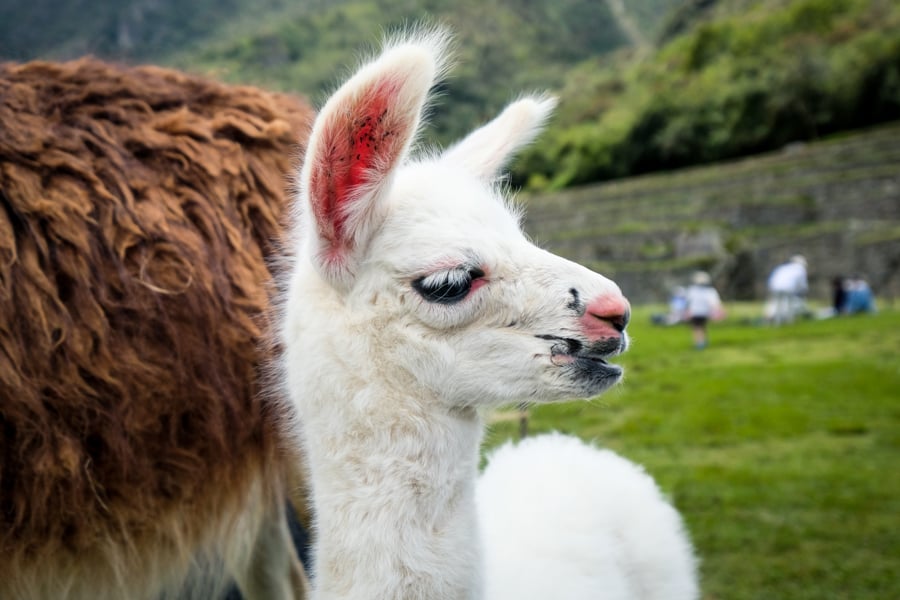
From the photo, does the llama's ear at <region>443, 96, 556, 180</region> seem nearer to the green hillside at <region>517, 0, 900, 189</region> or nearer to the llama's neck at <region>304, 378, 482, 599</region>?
the llama's neck at <region>304, 378, 482, 599</region>

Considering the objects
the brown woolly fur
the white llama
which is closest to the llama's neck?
the white llama

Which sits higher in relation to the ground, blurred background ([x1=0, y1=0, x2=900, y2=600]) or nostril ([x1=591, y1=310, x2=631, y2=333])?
blurred background ([x1=0, y1=0, x2=900, y2=600])

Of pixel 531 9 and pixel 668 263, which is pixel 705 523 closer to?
pixel 668 263

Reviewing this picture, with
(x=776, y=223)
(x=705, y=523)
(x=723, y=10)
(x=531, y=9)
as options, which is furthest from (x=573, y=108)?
(x=531, y=9)

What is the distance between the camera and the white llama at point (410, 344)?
1431mm

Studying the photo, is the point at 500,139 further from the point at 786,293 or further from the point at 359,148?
the point at 786,293

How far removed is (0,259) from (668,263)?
1637 centimetres

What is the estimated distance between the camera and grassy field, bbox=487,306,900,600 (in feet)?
11.5

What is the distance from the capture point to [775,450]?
5.34 m

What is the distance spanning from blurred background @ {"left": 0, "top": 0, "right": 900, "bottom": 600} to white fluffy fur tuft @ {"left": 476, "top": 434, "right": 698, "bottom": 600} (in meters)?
0.21

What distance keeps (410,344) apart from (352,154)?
388 mm

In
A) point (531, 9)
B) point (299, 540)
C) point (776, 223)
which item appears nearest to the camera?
point (299, 540)

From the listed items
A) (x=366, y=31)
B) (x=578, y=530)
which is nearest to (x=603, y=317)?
(x=578, y=530)

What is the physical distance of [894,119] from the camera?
26203mm
